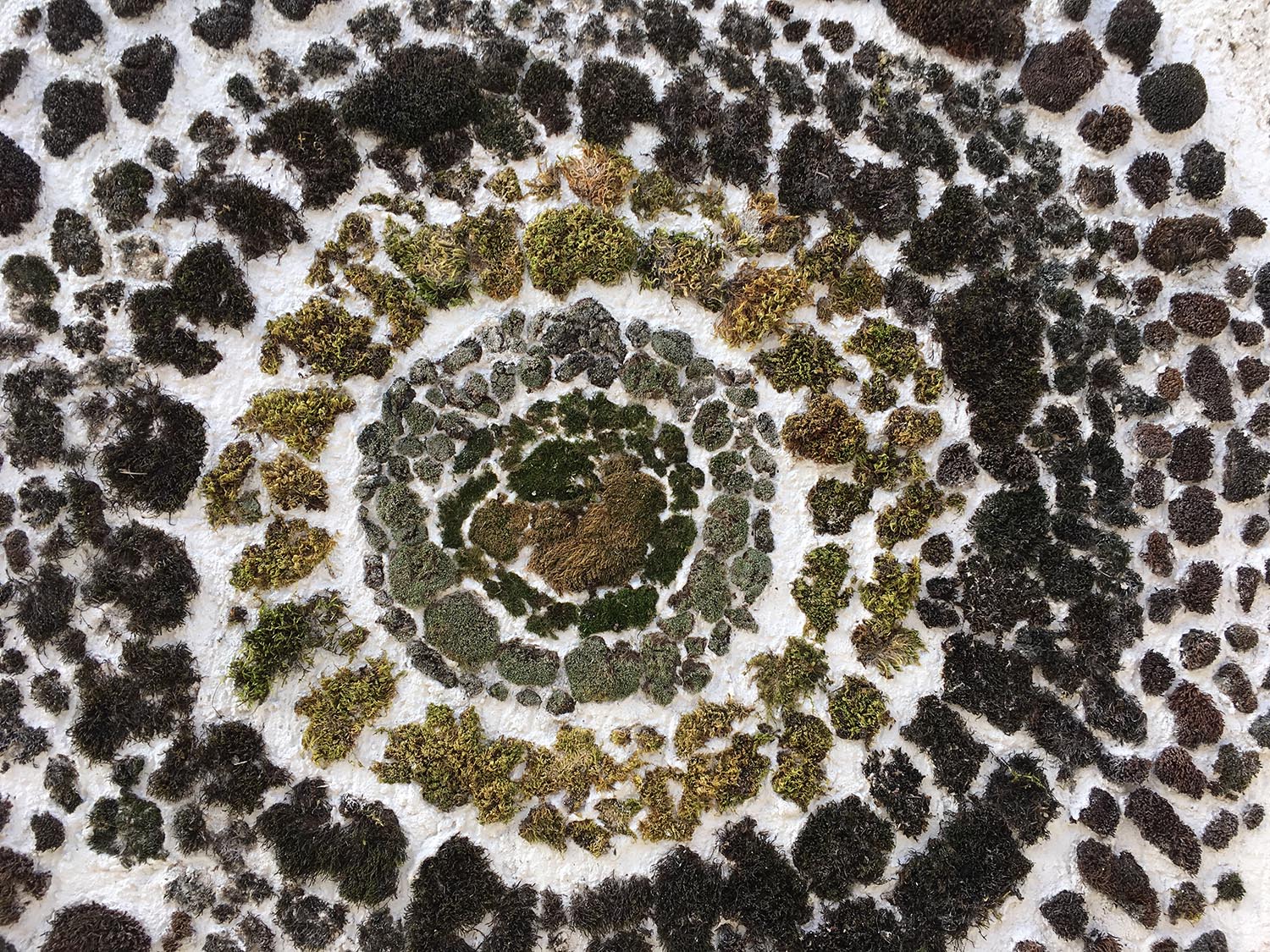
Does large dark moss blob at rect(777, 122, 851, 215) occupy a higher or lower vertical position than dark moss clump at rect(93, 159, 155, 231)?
higher

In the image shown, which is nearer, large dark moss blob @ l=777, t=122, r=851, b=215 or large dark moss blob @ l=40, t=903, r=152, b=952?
large dark moss blob @ l=40, t=903, r=152, b=952

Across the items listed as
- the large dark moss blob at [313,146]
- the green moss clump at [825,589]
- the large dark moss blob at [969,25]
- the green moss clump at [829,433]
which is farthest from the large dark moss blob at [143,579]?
the large dark moss blob at [969,25]

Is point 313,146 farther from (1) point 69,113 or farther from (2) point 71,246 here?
(2) point 71,246

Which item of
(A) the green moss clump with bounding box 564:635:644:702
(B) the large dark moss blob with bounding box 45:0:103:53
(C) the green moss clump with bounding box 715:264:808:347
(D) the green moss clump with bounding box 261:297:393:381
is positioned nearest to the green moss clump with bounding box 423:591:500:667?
(A) the green moss clump with bounding box 564:635:644:702

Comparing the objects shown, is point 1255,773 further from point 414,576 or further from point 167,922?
point 167,922

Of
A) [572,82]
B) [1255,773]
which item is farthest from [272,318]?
[1255,773]

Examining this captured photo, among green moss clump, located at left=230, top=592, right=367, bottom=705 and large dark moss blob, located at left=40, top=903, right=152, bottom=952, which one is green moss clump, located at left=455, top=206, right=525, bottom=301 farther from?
large dark moss blob, located at left=40, top=903, right=152, bottom=952

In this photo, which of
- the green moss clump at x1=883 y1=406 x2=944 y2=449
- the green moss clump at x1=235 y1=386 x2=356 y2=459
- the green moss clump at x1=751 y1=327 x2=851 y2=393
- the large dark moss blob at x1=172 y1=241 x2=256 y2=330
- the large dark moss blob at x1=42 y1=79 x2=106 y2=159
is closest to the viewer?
the large dark moss blob at x1=42 y1=79 x2=106 y2=159
